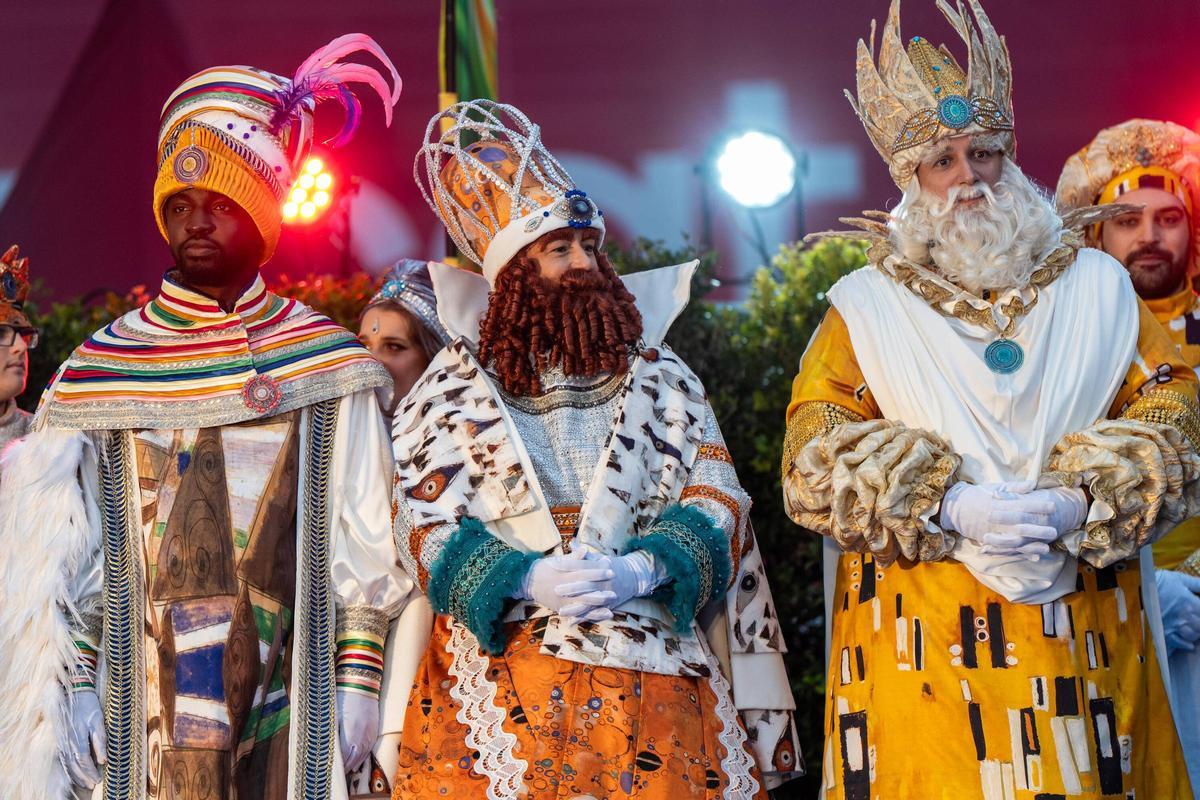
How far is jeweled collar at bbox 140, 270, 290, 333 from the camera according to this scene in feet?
16.7

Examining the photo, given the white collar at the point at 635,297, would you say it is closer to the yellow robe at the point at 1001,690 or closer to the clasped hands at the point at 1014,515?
the yellow robe at the point at 1001,690

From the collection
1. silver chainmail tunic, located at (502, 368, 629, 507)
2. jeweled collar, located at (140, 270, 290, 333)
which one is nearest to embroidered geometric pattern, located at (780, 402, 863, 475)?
silver chainmail tunic, located at (502, 368, 629, 507)

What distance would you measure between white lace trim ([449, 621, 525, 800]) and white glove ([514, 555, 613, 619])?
0.25 meters

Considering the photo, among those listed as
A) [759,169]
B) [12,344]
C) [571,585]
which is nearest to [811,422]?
[571,585]

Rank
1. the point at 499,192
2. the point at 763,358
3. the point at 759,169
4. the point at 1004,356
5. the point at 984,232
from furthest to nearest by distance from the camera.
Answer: the point at 759,169
the point at 763,358
the point at 499,192
the point at 984,232
the point at 1004,356

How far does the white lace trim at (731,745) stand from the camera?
14.9 feet

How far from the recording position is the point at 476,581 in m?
4.52

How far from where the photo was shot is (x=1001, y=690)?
4.45 metres

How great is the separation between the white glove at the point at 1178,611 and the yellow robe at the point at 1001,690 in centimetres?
54

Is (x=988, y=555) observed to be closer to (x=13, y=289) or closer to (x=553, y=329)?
(x=553, y=329)

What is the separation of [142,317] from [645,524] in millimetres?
1574

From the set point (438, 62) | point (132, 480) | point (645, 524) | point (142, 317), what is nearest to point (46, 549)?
point (132, 480)

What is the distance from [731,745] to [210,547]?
4.83 feet

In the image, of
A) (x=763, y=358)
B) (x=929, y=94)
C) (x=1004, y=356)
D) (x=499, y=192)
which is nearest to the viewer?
(x=1004, y=356)
